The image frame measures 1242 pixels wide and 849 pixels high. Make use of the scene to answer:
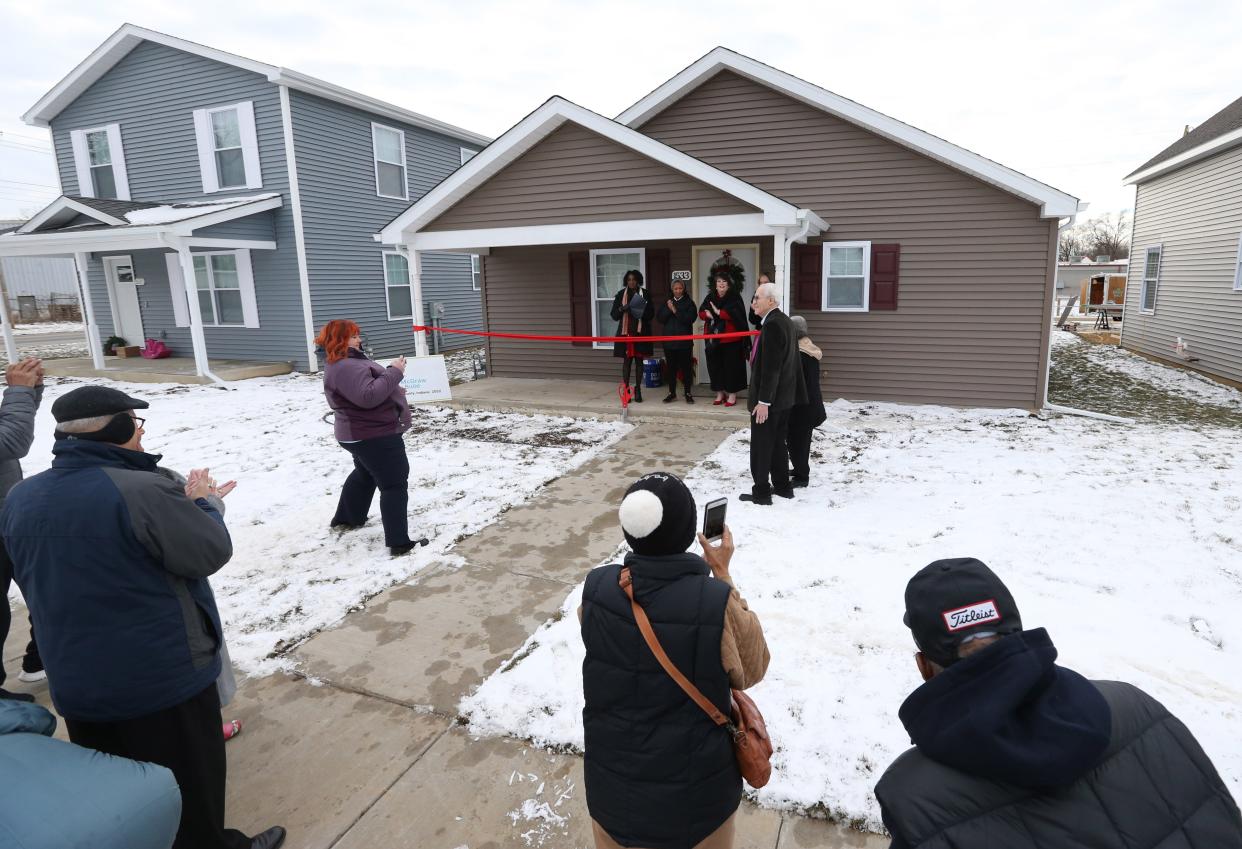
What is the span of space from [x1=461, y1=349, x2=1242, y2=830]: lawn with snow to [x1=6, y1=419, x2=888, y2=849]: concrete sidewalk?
177mm

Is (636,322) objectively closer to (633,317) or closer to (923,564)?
(633,317)

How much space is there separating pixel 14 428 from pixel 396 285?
1431 centimetres

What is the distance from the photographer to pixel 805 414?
650cm

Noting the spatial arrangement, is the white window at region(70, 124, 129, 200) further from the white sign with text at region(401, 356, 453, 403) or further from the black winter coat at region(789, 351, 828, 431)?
the black winter coat at region(789, 351, 828, 431)

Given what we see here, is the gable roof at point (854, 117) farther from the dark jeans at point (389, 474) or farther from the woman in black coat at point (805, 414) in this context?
the dark jeans at point (389, 474)

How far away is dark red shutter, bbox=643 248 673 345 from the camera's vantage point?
37.6 feet

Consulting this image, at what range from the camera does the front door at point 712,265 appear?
36.2 feet

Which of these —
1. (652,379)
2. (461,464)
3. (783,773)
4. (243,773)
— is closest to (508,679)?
(243,773)

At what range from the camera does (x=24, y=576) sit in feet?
7.13

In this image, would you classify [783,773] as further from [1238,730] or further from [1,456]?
[1,456]

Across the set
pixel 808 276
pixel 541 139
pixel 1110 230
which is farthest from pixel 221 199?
pixel 1110 230

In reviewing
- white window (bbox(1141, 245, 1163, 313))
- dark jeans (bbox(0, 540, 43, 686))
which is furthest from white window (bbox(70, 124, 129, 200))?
white window (bbox(1141, 245, 1163, 313))

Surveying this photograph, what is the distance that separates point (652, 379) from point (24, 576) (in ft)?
31.3

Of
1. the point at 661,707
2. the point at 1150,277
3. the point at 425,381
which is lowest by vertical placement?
the point at 425,381
